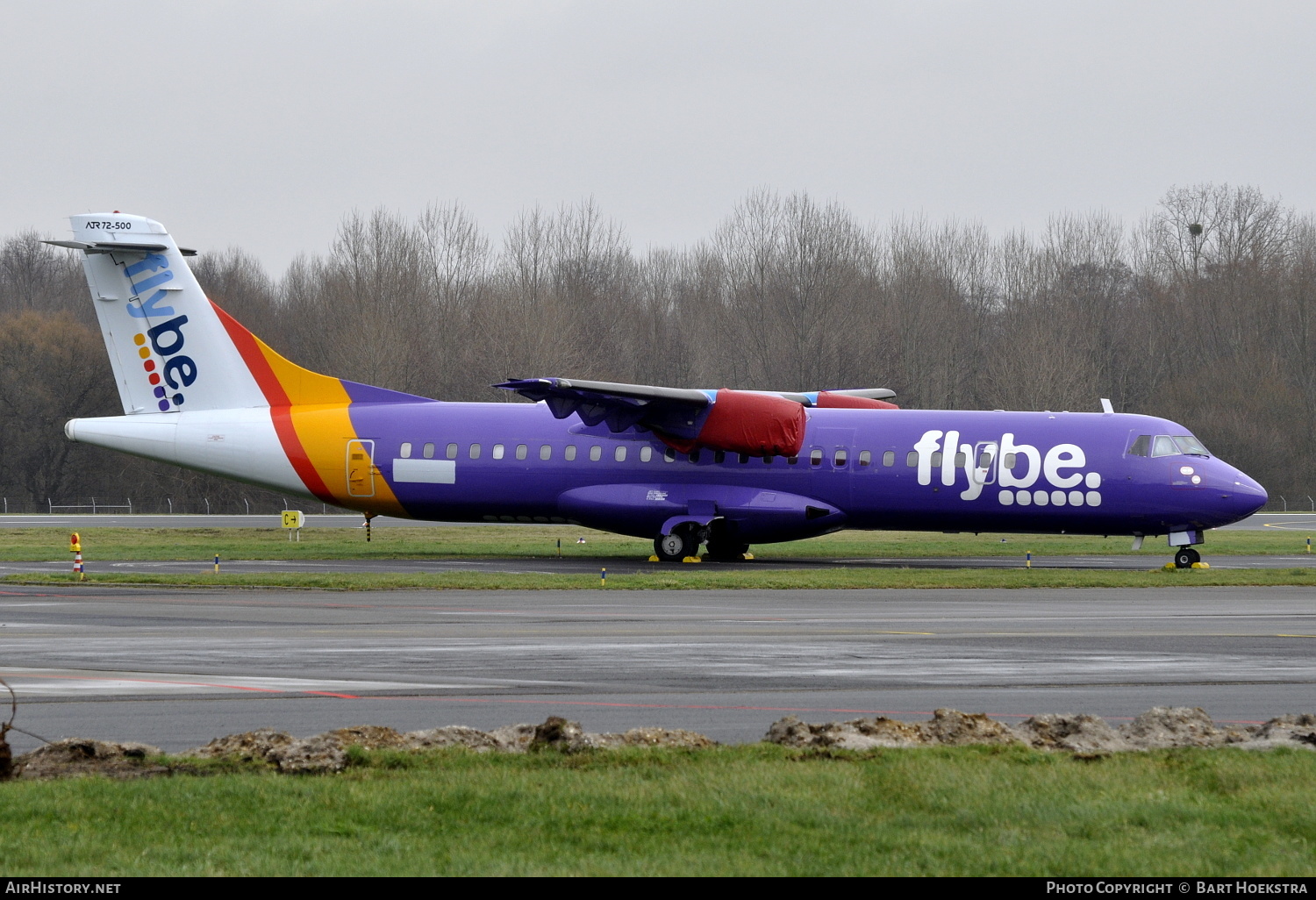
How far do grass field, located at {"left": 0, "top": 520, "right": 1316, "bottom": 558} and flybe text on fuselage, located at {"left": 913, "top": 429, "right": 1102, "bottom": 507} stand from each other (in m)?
3.58

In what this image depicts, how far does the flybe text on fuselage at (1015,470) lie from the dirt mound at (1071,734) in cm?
1914

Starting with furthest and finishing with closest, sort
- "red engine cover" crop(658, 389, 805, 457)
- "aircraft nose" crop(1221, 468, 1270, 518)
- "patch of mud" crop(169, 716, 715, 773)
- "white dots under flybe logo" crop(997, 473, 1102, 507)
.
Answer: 1. "red engine cover" crop(658, 389, 805, 457)
2. "white dots under flybe logo" crop(997, 473, 1102, 507)
3. "aircraft nose" crop(1221, 468, 1270, 518)
4. "patch of mud" crop(169, 716, 715, 773)

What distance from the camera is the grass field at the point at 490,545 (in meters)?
32.7

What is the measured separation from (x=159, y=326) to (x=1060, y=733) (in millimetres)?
26780

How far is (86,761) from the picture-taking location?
8195 millimetres

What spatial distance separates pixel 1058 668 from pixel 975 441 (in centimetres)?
1595

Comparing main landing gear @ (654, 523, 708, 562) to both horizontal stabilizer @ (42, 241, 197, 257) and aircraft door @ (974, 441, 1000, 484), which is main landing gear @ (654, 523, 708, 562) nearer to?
aircraft door @ (974, 441, 1000, 484)

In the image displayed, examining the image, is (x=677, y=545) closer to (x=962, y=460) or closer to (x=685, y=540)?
(x=685, y=540)

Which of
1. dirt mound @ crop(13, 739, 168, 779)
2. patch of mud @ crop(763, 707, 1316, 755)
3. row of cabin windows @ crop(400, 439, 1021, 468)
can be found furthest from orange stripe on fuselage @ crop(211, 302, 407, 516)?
patch of mud @ crop(763, 707, 1316, 755)

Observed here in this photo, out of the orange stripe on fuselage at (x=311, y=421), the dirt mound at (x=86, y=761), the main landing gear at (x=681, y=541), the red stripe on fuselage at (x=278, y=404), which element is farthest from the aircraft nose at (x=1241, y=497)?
the dirt mound at (x=86, y=761)

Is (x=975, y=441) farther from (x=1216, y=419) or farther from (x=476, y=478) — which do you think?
(x=1216, y=419)

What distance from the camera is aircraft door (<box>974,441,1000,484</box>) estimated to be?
2816cm

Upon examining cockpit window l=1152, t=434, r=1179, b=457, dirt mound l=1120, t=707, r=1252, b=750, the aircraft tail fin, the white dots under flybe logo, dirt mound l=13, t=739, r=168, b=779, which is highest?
the aircraft tail fin
